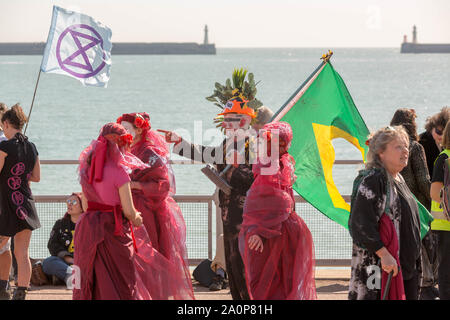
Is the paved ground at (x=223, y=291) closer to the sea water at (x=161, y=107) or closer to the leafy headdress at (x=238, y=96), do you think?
the leafy headdress at (x=238, y=96)

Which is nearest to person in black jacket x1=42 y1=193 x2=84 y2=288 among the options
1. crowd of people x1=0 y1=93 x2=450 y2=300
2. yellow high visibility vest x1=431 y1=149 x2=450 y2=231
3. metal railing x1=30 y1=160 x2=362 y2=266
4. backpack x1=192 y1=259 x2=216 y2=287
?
crowd of people x1=0 y1=93 x2=450 y2=300

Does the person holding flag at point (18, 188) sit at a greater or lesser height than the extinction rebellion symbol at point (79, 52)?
lesser

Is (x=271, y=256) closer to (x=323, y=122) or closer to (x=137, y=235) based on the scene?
(x=137, y=235)

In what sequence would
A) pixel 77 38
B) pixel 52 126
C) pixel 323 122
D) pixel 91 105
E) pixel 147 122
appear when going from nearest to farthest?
1. pixel 147 122
2. pixel 323 122
3. pixel 77 38
4. pixel 52 126
5. pixel 91 105

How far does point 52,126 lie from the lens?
4747 centimetres

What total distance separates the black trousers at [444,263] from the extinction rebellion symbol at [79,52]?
4610 millimetres

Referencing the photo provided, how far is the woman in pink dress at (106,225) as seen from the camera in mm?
6050

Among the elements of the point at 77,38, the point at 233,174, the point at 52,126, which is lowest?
the point at 52,126

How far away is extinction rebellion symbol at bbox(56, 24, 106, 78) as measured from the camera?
32.3ft

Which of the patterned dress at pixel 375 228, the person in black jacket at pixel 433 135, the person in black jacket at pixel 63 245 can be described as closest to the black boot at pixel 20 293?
the person in black jacket at pixel 63 245

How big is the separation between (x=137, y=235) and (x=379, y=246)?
1.97 metres

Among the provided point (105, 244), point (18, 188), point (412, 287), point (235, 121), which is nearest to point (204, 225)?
point (235, 121)

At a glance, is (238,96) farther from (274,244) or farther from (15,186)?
(15,186)
